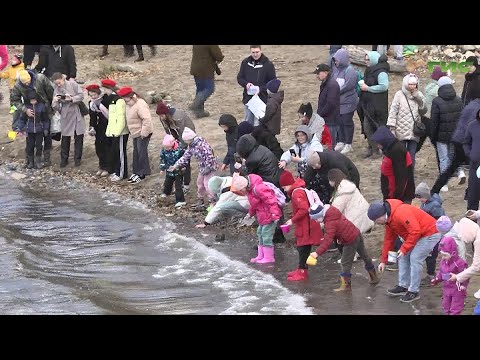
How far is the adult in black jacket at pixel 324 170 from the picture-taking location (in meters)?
13.2

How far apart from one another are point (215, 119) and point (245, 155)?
622 cm

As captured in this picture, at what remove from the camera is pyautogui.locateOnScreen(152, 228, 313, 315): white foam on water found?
458 inches

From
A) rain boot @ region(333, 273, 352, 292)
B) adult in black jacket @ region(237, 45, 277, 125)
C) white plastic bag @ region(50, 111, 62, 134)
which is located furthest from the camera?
white plastic bag @ region(50, 111, 62, 134)

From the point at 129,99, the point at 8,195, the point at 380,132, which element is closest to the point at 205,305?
the point at 380,132

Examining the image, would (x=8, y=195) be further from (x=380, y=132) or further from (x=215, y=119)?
(x=380, y=132)

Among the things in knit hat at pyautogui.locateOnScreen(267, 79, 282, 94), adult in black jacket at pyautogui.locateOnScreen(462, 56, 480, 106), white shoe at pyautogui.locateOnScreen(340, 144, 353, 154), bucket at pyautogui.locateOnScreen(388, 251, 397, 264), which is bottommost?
bucket at pyautogui.locateOnScreen(388, 251, 397, 264)

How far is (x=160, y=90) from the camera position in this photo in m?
22.5

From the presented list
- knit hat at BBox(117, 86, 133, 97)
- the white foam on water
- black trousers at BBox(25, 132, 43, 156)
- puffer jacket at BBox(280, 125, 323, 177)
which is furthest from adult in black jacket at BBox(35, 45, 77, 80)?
puffer jacket at BBox(280, 125, 323, 177)

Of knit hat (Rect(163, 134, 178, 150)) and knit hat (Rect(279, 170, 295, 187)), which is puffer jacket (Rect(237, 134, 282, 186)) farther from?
knit hat (Rect(163, 134, 178, 150))

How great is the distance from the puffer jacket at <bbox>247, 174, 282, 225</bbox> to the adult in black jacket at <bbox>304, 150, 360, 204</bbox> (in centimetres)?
57

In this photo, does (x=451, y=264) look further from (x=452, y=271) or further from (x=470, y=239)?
(x=470, y=239)

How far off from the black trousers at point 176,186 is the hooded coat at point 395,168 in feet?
14.4

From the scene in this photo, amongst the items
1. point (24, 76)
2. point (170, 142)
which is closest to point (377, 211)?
point (170, 142)

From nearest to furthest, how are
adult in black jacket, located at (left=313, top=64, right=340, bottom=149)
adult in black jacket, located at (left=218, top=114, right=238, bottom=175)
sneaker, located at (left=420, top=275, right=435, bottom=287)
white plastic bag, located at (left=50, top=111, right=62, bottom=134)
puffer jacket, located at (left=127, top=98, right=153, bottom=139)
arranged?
sneaker, located at (left=420, top=275, right=435, bottom=287), adult in black jacket, located at (left=218, top=114, right=238, bottom=175), adult in black jacket, located at (left=313, top=64, right=340, bottom=149), puffer jacket, located at (left=127, top=98, right=153, bottom=139), white plastic bag, located at (left=50, top=111, right=62, bottom=134)
